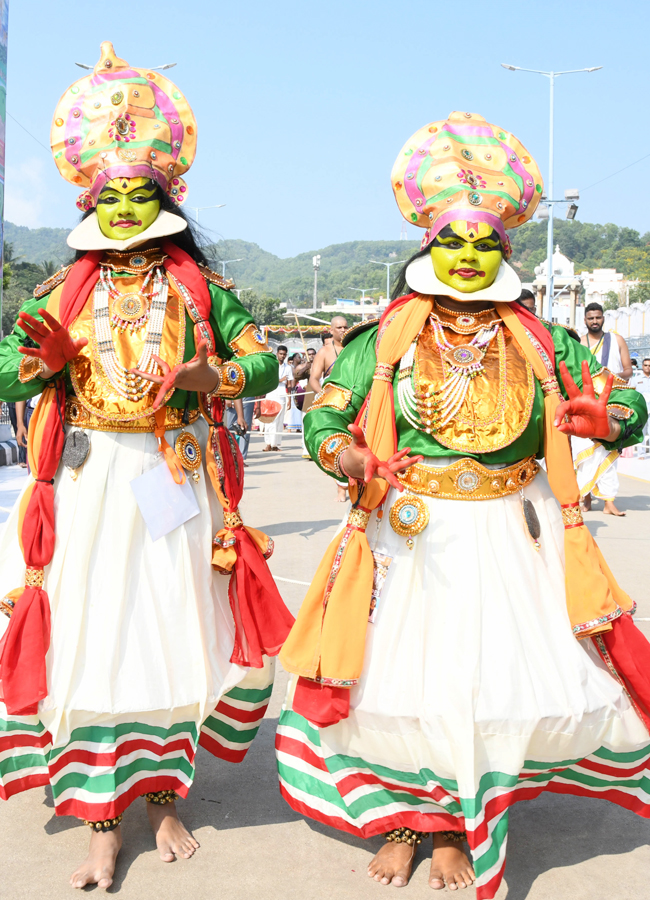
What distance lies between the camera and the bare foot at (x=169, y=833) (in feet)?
9.92

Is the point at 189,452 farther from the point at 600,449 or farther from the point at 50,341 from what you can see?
the point at 600,449

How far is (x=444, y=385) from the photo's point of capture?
2939 millimetres

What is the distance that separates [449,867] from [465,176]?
7.33 feet

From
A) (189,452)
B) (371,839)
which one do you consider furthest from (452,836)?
(189,452)

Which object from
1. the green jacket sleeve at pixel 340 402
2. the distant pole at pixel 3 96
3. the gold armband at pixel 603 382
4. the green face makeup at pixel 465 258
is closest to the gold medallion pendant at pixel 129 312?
the green jacket sleeve at pixel 340 402

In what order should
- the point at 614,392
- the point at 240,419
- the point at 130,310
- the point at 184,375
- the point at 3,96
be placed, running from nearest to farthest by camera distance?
the point at 184,375 → the point at 614,392 → the point at 130,310 → the point at 3,96 → the point at 240,419

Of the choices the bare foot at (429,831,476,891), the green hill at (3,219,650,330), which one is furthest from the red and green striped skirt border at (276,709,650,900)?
the green hill at (3,219,650,330)

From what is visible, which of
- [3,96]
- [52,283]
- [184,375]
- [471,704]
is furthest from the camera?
[3,96]

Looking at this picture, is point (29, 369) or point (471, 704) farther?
point (29, 369)

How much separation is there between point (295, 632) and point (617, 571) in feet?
15.1

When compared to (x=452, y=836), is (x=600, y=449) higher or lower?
lower

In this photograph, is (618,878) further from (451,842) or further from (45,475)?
(45,475)

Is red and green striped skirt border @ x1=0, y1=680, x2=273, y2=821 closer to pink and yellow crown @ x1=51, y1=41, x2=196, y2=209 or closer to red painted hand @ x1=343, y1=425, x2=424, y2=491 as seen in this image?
red painted hand @ x1=343, y1=425, x2=424, y2=491

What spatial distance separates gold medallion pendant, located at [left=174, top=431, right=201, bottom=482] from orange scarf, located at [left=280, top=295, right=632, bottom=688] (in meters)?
0.59
